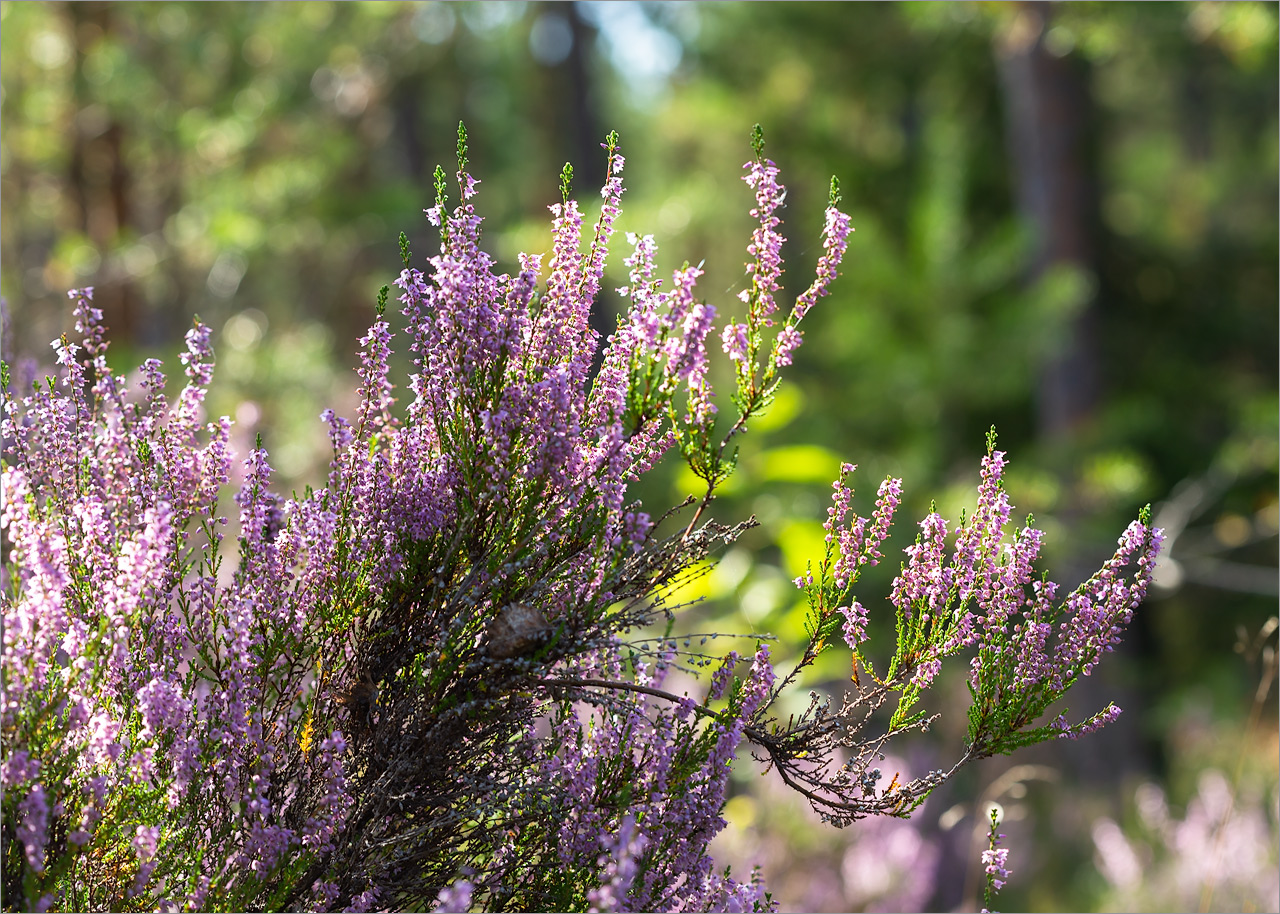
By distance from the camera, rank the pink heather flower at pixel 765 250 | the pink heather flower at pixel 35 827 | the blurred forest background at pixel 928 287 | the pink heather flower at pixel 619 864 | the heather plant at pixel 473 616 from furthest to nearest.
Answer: the blurred forest background at pixel 928 287
the pink heather flower at pixel 765 250
the heather plant at pixel 473 616
the pink heather flower at pixel 35 827
the pink heather flower at pixel 619 864

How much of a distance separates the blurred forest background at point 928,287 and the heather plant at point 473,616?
18.4 ft

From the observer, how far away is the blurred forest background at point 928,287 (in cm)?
1003

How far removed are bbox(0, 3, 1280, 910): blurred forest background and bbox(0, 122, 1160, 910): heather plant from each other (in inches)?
221

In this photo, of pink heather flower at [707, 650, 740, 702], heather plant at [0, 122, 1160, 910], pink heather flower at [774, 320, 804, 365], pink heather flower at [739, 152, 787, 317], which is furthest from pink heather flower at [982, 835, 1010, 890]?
pink heather flower at [739, 152, 787, 317]

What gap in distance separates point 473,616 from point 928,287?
10858 mm

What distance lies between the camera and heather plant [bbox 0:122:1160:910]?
7.24 feet

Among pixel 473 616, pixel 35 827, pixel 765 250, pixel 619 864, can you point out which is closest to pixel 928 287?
pixel 765 250

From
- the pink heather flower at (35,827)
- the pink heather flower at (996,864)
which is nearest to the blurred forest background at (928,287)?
the pink heather flower at (996,864)

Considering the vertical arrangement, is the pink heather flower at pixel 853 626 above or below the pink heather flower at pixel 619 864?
above

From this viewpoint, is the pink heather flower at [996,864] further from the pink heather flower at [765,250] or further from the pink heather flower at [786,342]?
the pink heather flower at [765,250]

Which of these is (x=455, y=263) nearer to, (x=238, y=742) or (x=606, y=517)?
(x=606, y=517)

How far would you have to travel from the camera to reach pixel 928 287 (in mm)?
12297

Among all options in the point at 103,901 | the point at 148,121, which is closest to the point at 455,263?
A: the point at 103,901

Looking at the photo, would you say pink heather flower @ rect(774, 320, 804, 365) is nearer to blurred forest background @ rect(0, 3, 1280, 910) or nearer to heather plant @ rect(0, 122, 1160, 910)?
heather plant @ rect(0, 122, 1160, 910)
